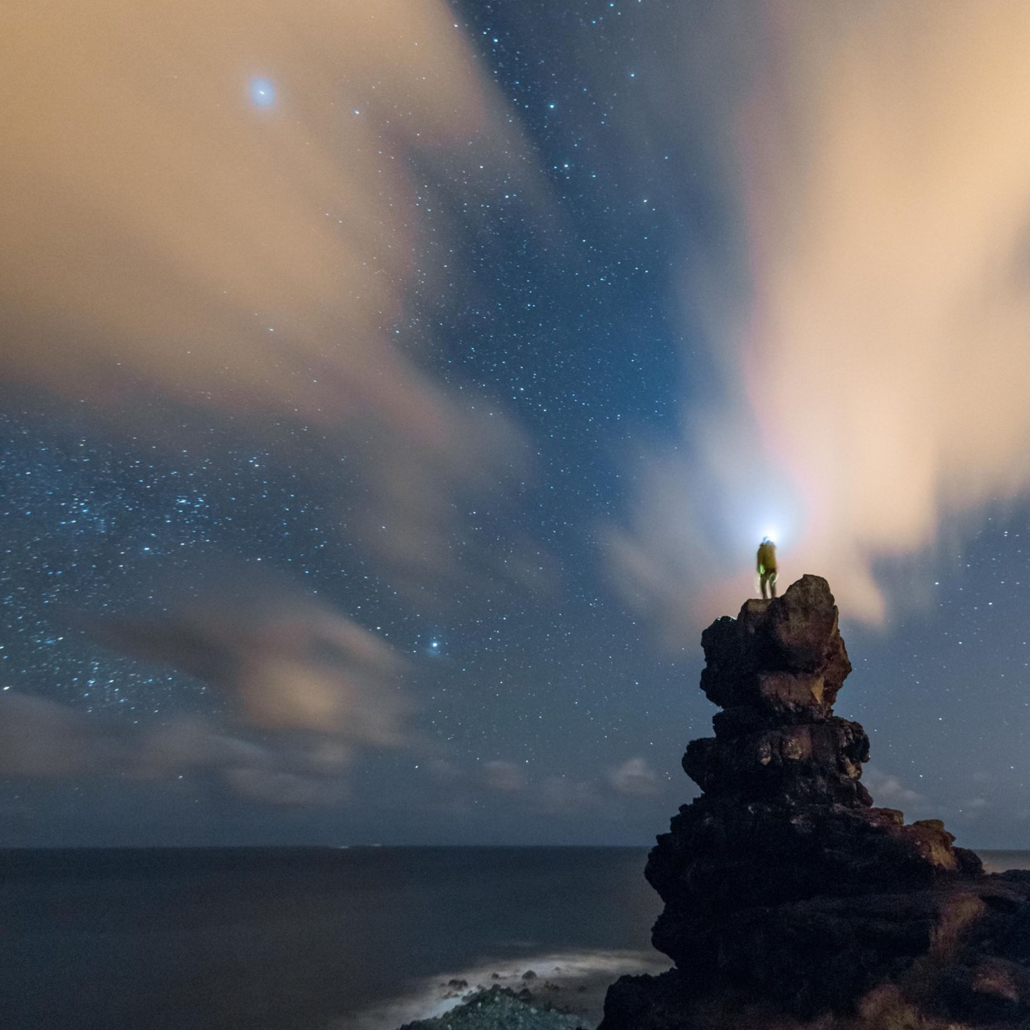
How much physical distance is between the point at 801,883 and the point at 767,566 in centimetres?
1736

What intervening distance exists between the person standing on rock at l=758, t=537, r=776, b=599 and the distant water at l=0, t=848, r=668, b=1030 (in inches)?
1813

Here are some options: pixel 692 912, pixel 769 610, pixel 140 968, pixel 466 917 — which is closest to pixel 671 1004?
pixel 692 912

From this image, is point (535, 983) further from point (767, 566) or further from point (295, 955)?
point (767, 566)

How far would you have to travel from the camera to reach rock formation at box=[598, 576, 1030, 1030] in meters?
26.3

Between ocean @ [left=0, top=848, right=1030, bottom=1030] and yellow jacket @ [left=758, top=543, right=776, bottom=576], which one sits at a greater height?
yellow jacket @ [left=758, top=543, right=776, bottom=576]

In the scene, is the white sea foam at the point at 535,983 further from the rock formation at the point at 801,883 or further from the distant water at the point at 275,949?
the rock formation at the point at 801,883

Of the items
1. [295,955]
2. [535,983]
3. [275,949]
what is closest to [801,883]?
[535,983]

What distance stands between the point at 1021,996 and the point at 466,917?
10822cm

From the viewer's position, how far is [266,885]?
17438cm

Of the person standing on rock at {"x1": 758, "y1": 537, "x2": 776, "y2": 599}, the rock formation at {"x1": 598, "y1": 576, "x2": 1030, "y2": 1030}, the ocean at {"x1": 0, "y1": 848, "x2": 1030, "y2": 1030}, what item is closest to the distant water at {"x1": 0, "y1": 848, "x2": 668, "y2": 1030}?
the ocean at {"x1": 0, "y1": 848, "x2": 1030, "y2": 1030}

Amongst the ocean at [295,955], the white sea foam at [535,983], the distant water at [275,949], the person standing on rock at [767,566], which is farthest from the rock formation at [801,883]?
the distant water at [275,949]

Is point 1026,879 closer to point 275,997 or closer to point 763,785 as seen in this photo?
point 763,785

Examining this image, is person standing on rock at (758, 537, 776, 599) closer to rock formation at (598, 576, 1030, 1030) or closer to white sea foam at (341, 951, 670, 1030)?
rock formation at (598, 576, 1030, 1030)

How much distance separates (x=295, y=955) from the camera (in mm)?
80750
